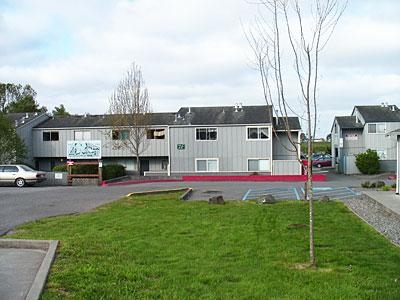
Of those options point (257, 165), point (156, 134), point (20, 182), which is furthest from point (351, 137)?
point (20, 182)

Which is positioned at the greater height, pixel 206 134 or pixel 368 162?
pixel 206 134

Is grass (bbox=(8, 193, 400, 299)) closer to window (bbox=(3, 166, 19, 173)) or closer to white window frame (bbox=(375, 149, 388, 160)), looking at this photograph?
window (bbox=(3, 166, 19, 173))

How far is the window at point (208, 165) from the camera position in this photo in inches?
1810

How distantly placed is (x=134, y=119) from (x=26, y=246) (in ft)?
118

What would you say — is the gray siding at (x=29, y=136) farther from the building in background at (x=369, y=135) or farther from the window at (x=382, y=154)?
the window at (x=382, y=154)

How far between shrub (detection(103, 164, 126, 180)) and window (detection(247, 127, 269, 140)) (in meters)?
11.5

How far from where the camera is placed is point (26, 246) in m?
9.91

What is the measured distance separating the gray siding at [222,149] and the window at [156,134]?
49.8 inches

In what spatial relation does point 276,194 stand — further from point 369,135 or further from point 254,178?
point 369,135

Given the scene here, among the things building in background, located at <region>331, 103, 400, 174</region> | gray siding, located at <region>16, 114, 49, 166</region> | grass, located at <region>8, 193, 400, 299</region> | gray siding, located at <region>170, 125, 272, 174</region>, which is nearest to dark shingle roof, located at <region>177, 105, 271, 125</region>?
gray siding, located at <region>170, 125, 272, 174</region>

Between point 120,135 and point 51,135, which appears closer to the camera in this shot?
point 120,135

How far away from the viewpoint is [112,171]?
4025cm

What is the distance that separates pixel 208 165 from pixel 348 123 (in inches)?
842

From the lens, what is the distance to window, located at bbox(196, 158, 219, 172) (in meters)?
46.0
